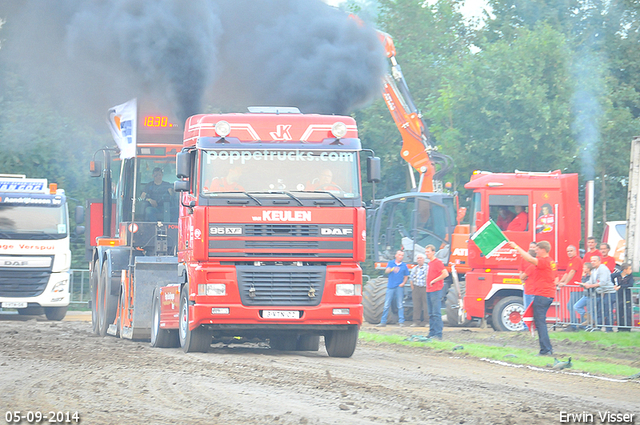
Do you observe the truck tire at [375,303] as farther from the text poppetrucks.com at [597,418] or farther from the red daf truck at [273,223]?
the text poppetrucks.com at [597,418]

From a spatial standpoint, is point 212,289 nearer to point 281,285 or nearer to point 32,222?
point 281,285

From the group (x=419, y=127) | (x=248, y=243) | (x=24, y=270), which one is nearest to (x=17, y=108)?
(x=24, y=270)

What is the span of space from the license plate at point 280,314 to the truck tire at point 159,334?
9.46 feet

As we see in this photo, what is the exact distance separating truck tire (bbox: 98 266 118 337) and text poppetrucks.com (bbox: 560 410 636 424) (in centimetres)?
1131

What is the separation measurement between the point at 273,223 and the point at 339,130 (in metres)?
1.71

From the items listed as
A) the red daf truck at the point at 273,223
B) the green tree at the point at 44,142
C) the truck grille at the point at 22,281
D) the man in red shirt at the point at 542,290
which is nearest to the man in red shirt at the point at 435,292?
the man in red shirt at the point at 542,290

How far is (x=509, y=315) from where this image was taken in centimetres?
2102

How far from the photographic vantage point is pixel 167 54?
18672 mm

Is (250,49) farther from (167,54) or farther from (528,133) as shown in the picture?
(528,133)

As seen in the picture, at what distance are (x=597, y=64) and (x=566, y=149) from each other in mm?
3146

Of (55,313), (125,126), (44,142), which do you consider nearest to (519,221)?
(125,126)

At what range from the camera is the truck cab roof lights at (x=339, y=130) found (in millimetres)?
13516

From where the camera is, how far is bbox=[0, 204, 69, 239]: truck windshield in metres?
23.1

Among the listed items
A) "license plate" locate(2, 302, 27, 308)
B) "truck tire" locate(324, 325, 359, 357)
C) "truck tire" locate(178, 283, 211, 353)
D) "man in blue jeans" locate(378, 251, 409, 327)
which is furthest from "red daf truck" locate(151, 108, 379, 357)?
"license plate" locate(2, 302, 27, 308)
